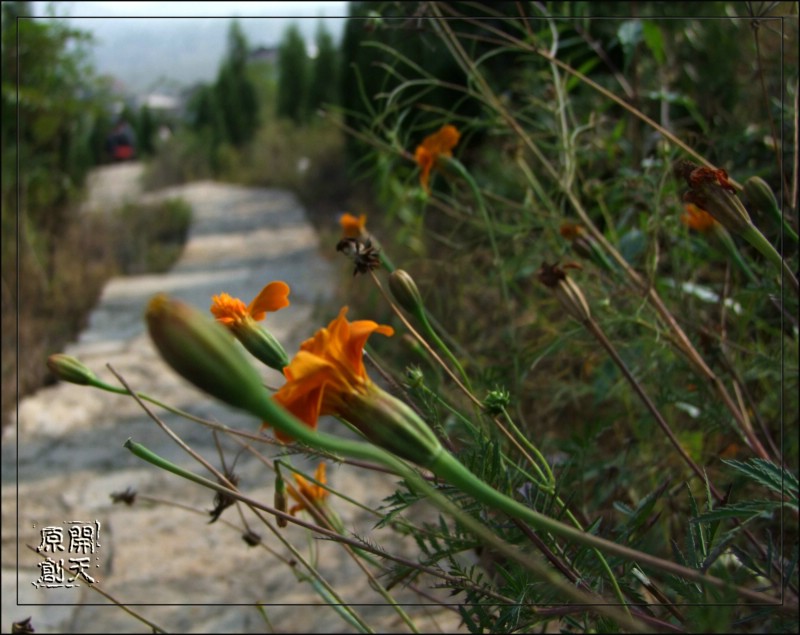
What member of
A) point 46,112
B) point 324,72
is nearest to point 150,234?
point 46,112

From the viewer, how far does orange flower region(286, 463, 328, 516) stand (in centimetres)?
75

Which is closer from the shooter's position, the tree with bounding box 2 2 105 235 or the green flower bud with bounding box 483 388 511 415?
the green flower bud with bounding box 483 388 511 415

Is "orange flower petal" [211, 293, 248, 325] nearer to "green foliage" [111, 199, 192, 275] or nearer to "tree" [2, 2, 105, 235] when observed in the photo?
"tree" [2, 2, 105, 235]

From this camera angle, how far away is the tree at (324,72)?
6516 millimetres

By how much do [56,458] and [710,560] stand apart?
1.92m

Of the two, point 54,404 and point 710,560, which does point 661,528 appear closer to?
point 710,560

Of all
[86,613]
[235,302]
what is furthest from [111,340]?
[235,302]

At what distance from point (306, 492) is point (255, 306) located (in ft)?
0.98

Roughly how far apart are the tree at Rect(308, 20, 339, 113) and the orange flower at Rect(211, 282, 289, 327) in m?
6.10

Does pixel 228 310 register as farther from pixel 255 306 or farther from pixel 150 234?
pixel 150 234

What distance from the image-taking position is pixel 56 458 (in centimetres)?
207

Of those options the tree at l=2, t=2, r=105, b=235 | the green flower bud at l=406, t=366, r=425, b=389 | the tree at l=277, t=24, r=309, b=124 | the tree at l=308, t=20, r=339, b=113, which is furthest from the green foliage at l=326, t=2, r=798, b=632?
the tree at l=277, t=24, r=309, b=124

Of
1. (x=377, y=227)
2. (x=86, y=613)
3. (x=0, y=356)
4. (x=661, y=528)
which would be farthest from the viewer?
(x=377, y=227)

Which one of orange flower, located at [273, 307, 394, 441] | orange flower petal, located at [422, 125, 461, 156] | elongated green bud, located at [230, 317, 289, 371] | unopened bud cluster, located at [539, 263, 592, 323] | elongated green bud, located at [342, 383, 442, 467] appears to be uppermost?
orange flower, located at [273, 307, 394, 441]
